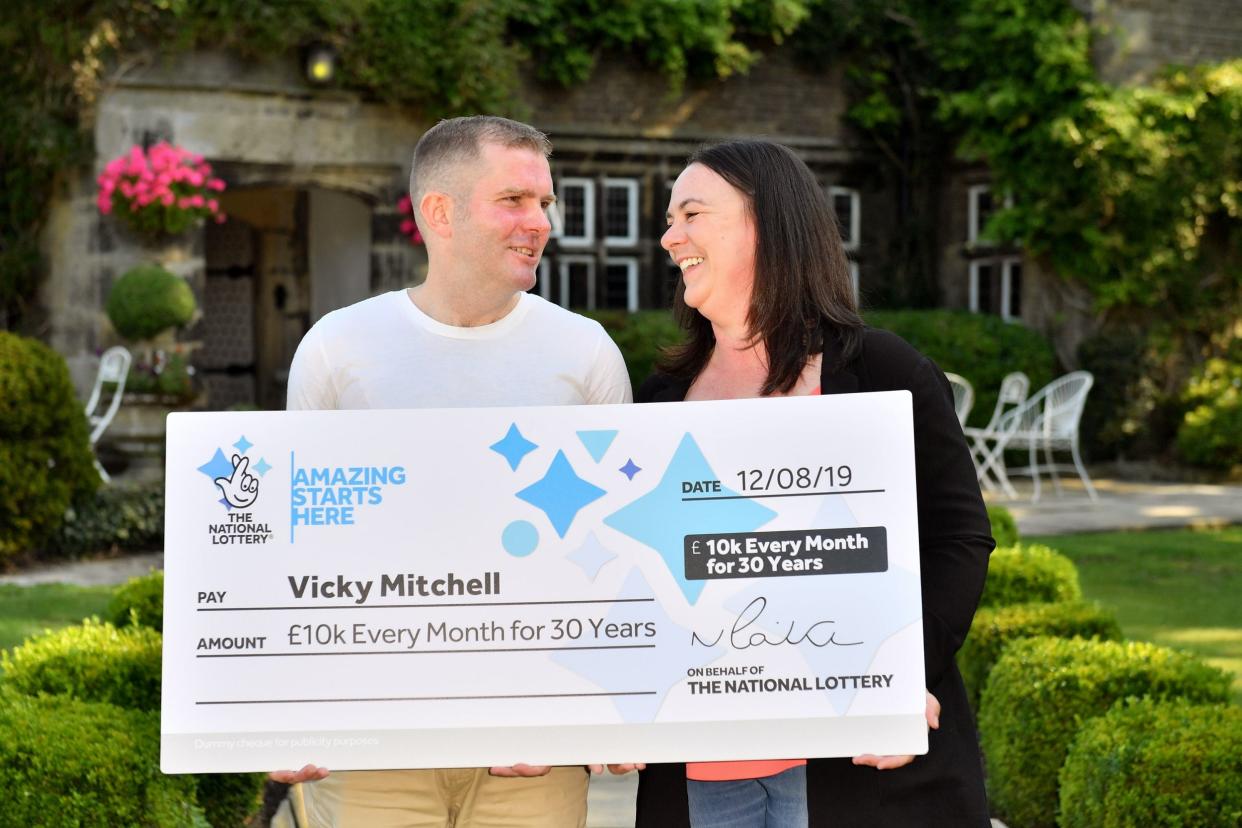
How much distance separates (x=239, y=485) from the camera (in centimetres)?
220

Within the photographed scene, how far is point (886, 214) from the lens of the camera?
549 inches

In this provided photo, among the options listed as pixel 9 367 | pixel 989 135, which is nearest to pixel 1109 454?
pixel 989 135

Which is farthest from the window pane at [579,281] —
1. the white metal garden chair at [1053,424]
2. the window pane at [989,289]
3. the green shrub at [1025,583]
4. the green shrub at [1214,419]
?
the green shrub at [1025,583]

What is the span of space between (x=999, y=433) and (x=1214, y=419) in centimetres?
230

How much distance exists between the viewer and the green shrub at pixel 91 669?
3645 mm

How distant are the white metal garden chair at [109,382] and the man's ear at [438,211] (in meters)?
8.27

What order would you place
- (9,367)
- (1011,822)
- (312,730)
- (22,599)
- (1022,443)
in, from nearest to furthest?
(312,730), (1011,822), (22,599), (9,367), (1022,443)

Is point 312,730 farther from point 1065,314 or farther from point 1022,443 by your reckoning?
point 1065,314

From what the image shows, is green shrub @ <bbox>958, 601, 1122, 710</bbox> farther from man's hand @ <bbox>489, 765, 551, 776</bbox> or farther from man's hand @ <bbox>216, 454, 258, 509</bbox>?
man's hand @ <bbox>216, 454, 258, 509</bbox>

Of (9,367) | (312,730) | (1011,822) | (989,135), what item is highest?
(989,135)

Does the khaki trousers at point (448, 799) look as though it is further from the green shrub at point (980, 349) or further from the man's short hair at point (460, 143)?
the green shrub at point (980, 349)

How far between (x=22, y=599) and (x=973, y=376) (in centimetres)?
819

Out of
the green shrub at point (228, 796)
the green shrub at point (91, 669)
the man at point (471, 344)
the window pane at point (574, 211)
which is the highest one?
the window pane at point (574, 211)

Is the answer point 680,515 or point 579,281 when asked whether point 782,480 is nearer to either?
point 680,515
